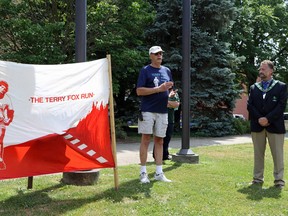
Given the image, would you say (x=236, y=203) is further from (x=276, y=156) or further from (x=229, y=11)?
(x=229, y=11)

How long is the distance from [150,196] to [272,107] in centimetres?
235

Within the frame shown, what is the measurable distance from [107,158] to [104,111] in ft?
2.17

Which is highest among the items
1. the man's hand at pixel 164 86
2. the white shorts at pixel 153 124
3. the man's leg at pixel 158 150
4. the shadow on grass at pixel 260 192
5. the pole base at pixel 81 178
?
the man's hand at pixel 164 86

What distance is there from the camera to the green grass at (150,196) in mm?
4574

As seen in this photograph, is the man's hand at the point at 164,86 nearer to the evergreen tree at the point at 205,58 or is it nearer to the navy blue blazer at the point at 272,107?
the navy blue blazer at the point at 272,107

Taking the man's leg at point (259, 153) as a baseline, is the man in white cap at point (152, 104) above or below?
above

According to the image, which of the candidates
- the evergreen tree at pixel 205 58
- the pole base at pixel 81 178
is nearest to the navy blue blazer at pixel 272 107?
the pole base at pixel 81 178

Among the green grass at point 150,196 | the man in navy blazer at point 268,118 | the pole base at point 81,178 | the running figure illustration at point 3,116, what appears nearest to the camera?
the running figure illustration at point 3,116

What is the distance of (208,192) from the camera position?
18.0 ft

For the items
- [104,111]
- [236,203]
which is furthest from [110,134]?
[236,203]

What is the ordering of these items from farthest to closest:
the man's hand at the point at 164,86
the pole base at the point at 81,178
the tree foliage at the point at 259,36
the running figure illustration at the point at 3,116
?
the tree foliage at the point at 259,36 < the pole base at the point at 81,178 < the man's hand at the point at 164,86 < the running figure illustration at the point at 3,116

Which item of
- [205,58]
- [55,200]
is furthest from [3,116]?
[205,58]

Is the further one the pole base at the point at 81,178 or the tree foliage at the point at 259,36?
the tree foliage at the point at 259,36

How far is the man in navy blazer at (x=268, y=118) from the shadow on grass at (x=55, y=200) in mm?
1844
